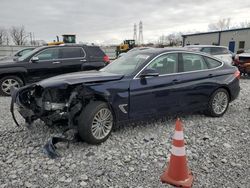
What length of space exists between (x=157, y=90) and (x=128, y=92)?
0.62 m

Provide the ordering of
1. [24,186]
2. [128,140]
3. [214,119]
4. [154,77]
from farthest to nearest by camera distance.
Answer: [214,119] < [154,77] < [128,140] < [24,186]

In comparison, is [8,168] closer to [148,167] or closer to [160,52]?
[148,167]

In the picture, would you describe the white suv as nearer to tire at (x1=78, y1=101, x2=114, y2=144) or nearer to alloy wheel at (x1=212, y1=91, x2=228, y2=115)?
alloy wheel at (x1=212, y1=91, x2=228, y2=115)

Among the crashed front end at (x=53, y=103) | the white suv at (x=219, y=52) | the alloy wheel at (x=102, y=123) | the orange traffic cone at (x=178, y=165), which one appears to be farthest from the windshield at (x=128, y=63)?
the white suv at (x=219, y=52)

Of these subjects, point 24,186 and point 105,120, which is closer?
point 24,186

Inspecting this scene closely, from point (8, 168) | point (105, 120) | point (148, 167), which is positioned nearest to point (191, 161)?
point (148, 167)

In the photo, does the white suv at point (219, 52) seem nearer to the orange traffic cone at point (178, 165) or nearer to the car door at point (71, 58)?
the car door at point (71, 58)

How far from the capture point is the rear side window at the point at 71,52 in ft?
28.4

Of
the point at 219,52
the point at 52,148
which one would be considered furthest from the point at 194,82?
the point at 219,52

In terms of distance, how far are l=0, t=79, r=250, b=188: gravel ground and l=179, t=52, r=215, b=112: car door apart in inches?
18.0

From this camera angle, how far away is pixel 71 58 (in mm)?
8703

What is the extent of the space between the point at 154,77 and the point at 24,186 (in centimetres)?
278

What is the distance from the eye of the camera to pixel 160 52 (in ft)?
16.1

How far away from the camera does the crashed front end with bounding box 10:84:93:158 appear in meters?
3.90
